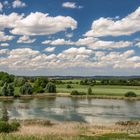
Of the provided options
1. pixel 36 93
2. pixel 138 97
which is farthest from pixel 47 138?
pixel 36 93

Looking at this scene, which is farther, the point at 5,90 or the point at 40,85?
the point at 40,85

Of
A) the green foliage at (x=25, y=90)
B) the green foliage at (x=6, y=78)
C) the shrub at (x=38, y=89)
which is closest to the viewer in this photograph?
the green foliage at (x=25, y=90)

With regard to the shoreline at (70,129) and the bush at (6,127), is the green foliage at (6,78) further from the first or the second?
the bush at (6,127)

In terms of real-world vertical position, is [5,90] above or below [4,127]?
above

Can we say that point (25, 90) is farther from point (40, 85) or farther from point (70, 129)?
point (70, 129)

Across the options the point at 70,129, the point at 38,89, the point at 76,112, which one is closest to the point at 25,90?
the point at 38,89

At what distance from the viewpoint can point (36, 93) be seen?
4806 inches

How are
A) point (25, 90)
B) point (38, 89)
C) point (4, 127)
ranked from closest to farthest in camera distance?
point (4, 127) → point (25, 90) → point (38, 89)

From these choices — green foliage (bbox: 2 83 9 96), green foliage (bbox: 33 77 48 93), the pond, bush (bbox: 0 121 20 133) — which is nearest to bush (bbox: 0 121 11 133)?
bush (bbox: 0 121 20 133)

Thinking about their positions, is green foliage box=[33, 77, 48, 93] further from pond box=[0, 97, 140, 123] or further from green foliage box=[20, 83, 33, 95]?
pond box=[0, 97, 140, 123]

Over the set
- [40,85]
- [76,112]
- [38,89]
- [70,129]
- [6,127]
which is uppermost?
[40,85]

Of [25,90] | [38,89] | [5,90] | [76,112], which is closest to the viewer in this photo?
[76,112]

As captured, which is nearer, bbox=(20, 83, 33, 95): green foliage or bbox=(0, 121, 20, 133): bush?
bbox=(0, 121, 20, 133): bush

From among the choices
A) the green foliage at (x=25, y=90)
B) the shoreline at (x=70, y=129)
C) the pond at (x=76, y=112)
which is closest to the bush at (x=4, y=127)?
the shoreline at (x=70, y=129)
